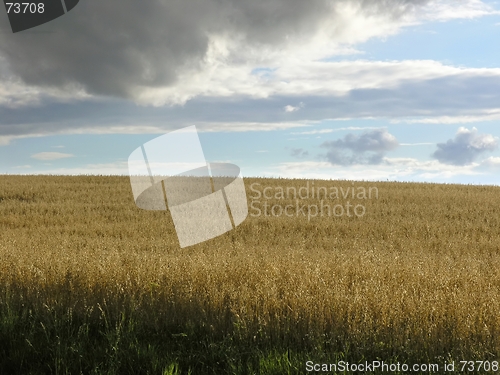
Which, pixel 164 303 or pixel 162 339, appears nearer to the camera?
pixel 162 339

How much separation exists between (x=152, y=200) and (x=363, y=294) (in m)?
14.7

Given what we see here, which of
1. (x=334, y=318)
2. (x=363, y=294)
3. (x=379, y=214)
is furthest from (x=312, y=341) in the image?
(x=379, y=214)

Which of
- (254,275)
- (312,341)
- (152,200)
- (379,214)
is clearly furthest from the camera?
(152,200)

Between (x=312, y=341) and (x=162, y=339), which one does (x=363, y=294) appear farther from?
(x=162, y=339)

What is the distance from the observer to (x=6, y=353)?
5.41m

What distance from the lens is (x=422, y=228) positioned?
1518cm

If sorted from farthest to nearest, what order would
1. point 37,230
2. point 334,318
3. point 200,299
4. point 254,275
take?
point 37,230, point 254,275, point 200,299, point 334,318

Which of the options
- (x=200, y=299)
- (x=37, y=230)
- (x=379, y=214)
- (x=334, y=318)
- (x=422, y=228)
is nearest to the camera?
(x=334, y=318)

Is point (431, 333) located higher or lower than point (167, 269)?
lower

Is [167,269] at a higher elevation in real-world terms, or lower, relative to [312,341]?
higher

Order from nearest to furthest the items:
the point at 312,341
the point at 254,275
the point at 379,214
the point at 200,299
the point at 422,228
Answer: the point at 312,341, the point at 200,299, the point at 254,275, the point at 422,228, the point at 379,214

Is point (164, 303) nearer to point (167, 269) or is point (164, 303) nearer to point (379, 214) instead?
point (167, 269)

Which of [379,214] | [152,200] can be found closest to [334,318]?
[379,214]

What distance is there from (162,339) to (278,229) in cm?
902
